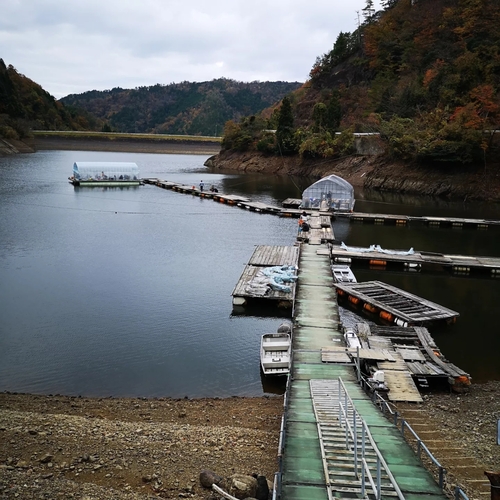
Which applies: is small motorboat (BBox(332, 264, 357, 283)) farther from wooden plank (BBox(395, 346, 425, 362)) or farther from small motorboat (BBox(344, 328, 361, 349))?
wooden plank (BBox(395, 346, 425, 362))

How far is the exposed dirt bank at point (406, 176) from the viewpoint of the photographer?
7281cm

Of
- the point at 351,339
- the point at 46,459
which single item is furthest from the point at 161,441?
the point at 351,339

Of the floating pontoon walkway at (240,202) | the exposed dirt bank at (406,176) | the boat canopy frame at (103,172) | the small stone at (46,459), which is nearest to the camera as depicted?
the small stone at (46,459)

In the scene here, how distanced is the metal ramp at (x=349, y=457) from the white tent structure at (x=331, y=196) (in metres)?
45.3

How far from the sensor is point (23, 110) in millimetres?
162625

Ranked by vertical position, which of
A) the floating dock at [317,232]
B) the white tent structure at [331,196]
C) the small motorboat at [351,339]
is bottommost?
the small motorboat at [351,339]

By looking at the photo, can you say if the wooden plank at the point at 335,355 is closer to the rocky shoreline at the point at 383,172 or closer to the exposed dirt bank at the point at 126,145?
the rocky shoreline at the point at 383,172

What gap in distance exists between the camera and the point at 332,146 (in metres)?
95.2

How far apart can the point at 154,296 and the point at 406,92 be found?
7514 centimetres

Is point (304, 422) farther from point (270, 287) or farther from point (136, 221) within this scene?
point (136, 221)

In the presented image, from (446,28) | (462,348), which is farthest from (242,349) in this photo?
(446,28)

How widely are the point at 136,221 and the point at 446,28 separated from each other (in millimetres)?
77682

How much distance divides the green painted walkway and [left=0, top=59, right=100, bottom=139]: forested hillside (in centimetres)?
13610

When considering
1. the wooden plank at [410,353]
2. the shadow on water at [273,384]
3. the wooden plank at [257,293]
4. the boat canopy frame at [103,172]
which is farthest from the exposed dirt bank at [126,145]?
the wooden plank at [410,353]
